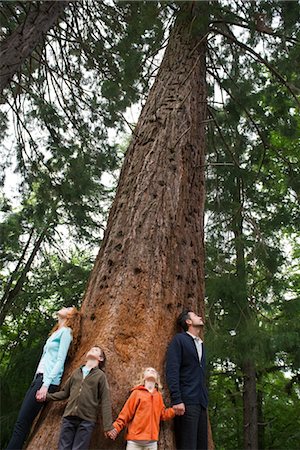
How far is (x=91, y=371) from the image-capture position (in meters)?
2.79

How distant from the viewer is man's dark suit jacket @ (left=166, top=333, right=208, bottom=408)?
2881 millimetres

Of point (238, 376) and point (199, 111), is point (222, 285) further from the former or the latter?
point (238, 376)

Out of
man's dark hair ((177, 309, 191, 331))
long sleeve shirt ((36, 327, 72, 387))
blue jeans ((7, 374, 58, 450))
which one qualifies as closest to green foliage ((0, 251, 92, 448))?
blue jeans ((7, 374, 58, 450))

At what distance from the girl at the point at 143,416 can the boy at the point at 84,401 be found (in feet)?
0.35

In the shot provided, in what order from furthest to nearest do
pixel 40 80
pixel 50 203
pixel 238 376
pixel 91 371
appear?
pixel 238 376
pixel 50 203
pixel 40 80
pixel 91 371

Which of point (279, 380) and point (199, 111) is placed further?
point (279, 380)

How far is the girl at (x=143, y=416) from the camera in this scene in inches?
101

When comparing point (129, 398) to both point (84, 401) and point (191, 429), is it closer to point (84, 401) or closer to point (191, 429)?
point (84, 401)

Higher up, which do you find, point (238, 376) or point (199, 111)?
point (199, 111)

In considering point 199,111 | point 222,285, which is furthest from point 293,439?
point 199,111

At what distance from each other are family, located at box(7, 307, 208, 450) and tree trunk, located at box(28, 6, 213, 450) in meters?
0.10

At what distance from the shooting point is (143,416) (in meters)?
2.59

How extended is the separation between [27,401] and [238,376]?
905cm

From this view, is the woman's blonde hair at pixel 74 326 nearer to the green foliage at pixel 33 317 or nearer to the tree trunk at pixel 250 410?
the green foliage at pixel 33 317
